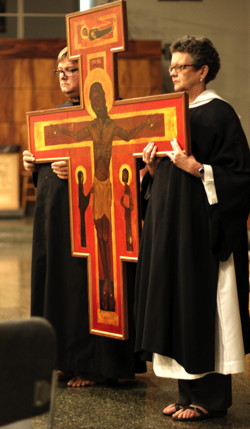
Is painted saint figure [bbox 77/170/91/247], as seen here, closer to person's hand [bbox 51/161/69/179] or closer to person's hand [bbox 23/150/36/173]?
person's hand [bbox 51/161/69/179]

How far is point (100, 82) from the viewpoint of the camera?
377 cm

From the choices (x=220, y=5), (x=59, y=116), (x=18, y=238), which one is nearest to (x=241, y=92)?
(x=220, y=5)

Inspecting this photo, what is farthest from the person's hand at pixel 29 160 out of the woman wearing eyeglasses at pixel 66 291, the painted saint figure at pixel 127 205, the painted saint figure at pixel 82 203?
the painted saint figure at pixel 127 205

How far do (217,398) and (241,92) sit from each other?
12.0m

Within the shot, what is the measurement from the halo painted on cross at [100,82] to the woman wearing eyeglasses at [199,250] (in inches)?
14.7

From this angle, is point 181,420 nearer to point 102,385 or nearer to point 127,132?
point 102,385

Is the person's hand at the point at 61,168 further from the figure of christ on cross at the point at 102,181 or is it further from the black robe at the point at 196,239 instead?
the black robe at the point at 196,239

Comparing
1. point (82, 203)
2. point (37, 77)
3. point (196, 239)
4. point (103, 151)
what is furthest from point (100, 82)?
point (37, 77)

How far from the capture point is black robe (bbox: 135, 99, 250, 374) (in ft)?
10.9

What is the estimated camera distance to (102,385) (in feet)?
13.5

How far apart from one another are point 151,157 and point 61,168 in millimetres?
678

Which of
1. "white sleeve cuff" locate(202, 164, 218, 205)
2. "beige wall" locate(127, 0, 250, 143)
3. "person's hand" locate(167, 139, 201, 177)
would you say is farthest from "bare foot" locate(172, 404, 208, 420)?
"beige wall" locate(127, 0, 250, 143)

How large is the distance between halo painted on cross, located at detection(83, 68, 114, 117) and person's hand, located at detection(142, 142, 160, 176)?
369 mm

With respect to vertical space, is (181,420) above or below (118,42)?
below
